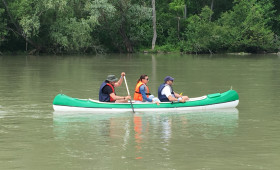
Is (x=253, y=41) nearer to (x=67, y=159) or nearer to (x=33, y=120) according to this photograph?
(x=33, y=120)

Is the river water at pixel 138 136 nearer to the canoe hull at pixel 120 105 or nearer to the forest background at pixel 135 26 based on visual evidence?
the canoe hull at pixel 120 105

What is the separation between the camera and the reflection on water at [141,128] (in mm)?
11605

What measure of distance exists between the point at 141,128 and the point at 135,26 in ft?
152

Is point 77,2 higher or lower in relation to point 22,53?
higher

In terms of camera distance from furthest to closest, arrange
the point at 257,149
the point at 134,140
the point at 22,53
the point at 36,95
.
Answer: the point at 22,53, the point at 36,95, the point at 134,140, the point at 257,149

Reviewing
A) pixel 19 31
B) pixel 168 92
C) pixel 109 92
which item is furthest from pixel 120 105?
pixel 19 31

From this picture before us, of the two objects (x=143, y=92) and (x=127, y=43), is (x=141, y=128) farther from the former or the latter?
(x=127, y=43)

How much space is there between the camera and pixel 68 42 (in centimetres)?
4975

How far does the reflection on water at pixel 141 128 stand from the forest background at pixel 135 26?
33.9m

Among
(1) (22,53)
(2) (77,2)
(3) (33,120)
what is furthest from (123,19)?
(3) (33,120)

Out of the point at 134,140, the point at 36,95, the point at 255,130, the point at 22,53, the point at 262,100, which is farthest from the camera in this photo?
the point at 22,53

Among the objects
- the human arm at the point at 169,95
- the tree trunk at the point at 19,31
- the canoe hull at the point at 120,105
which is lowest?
the canoe hull at the point at 120,105

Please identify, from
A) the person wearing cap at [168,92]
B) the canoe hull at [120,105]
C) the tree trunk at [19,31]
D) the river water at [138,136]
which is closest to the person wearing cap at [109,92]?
the canoe hull at [120,105]

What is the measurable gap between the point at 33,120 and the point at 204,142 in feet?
16.3
